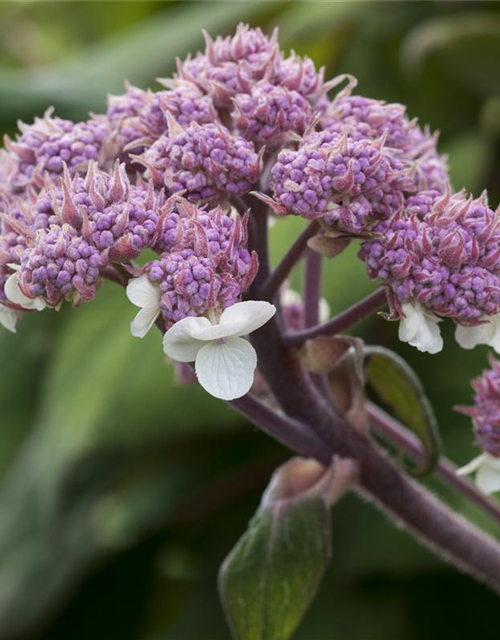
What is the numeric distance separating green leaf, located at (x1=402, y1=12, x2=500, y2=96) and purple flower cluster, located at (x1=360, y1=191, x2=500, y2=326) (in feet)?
3.32

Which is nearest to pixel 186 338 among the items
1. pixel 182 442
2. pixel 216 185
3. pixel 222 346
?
pixel 222 346

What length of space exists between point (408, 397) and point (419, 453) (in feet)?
0.23

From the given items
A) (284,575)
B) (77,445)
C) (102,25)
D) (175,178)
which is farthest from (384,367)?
(102,25)

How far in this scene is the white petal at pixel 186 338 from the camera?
0.78 metres

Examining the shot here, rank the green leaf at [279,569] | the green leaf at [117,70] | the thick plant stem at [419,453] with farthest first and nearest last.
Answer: the green leaf at [117,70]
the thick plant stem at [419,453]
the green leaf at [279,569]

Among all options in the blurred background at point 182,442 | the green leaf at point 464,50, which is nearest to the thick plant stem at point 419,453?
the blurred background at point 182,442

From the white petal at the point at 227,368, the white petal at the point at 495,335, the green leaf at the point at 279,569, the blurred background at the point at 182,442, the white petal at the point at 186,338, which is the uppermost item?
the white petal at the point at 186,338

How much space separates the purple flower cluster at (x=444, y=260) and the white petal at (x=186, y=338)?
158mm

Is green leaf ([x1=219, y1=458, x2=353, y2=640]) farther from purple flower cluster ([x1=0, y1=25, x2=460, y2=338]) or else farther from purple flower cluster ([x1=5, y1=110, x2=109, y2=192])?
purple flower cluster ([x1=5, y1=110, x2=109, y2=192])

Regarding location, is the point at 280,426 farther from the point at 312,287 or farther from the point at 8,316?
the point at 8,316

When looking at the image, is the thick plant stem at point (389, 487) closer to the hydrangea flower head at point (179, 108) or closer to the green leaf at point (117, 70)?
the hydrangea flower head at point (179, 108)

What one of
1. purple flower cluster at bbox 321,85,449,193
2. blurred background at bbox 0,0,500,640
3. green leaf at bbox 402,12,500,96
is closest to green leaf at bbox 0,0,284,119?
blurred background at bbox 0,0,500,640

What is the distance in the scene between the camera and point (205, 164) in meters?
0.86

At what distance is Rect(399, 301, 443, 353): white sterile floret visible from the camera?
0.84 meters
